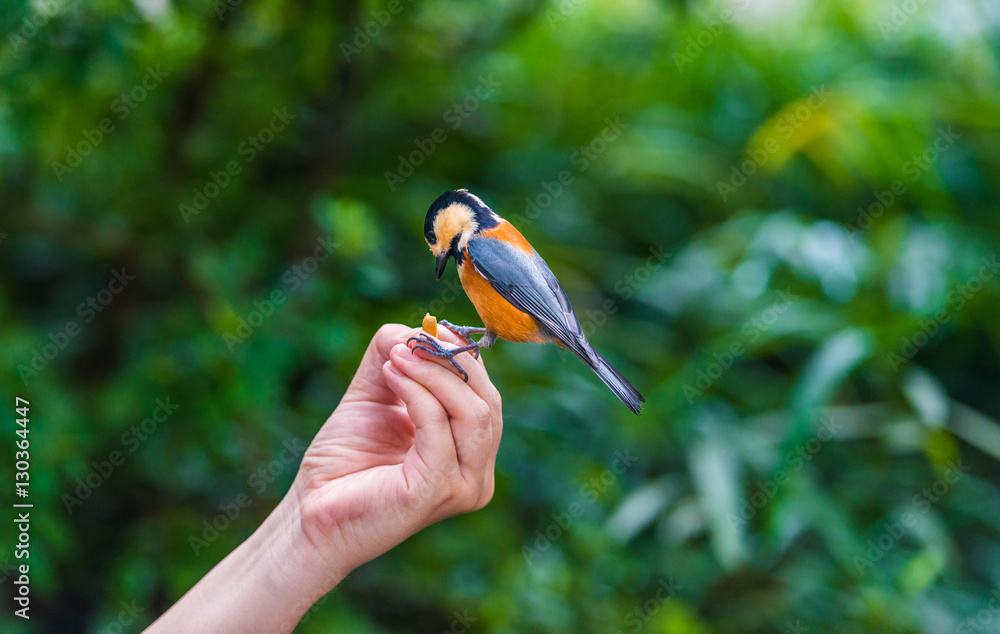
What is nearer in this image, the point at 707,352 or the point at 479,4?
the point at 479,4

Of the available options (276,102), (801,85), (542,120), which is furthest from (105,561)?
(801,85)

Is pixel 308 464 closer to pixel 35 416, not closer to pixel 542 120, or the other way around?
pixel 35 416

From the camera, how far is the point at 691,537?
2.85 meters

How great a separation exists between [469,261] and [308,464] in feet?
1.72

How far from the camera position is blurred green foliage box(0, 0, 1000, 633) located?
2.18 metres
